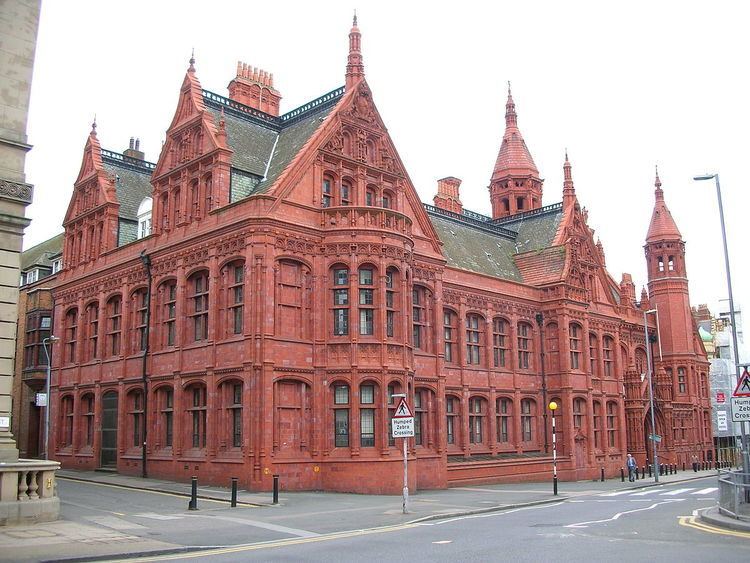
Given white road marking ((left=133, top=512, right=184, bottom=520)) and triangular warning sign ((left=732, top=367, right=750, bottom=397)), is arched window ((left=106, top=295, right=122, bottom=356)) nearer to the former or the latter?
white road marking ((left=133, top=512, right=184, bottom=520))

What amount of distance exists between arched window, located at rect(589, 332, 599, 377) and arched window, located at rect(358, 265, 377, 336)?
25269mm

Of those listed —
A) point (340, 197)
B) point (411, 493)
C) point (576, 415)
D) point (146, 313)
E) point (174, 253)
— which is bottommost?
point (411, 493)

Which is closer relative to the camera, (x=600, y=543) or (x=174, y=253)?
(x=600, y=543)

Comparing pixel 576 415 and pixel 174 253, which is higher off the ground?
pixel 174 253

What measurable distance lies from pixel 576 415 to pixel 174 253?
1132 inches

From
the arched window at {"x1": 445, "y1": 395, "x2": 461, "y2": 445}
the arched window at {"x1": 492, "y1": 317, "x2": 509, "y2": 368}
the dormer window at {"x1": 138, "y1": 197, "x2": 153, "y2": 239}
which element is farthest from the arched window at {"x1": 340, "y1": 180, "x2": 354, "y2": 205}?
the arched window at {"x1": 492, "y1": 317, "x2": 509, "y2": 368}

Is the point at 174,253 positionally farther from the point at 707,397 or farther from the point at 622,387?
the point at 707,397

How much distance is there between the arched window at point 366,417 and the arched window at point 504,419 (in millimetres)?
16427

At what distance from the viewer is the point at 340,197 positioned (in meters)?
36.0

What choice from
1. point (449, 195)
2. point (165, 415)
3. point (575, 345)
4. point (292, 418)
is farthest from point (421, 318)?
point (449, 195)

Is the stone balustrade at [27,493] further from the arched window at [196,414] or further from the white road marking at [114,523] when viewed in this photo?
the arched window at [196,414]

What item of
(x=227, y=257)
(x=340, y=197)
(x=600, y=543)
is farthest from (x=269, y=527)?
(x=340, y=197)

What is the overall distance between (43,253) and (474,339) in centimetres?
3393

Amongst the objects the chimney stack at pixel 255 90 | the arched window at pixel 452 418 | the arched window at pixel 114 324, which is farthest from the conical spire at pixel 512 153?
the arched window at pixel 114 324
